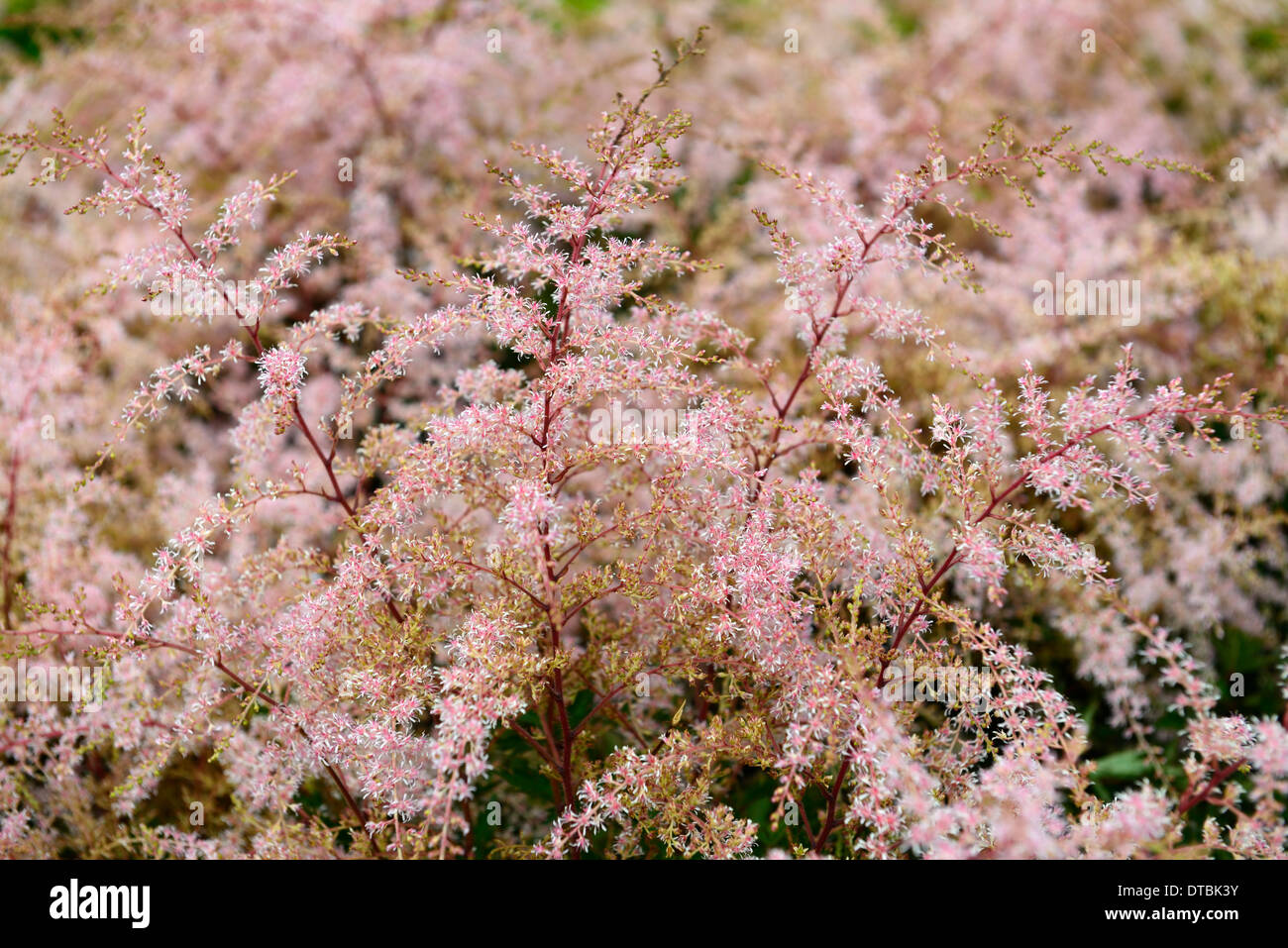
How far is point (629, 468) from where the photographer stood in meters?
1.76

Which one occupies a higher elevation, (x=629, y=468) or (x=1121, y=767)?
(x=629, y=468)

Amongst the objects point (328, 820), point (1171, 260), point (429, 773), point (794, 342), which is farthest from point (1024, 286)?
point (328, 820)

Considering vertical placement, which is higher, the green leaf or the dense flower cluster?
the dense flower cluster

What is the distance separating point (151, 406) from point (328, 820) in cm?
106

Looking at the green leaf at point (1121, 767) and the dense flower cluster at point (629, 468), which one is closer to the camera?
the dense flower cluster at point (629, 468)

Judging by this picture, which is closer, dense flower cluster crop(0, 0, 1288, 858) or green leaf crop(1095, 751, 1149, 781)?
dense flower cluster crop(0, 0, 1288, 858)

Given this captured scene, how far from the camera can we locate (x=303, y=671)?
151 centimetres

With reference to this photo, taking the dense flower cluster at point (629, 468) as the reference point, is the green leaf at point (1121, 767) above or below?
below

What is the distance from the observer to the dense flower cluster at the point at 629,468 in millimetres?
1384

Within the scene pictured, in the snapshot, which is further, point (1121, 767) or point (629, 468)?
point (1121, 767)

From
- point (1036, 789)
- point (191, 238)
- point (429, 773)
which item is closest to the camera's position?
point (1036, 789)

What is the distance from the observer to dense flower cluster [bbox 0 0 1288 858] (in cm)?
138
